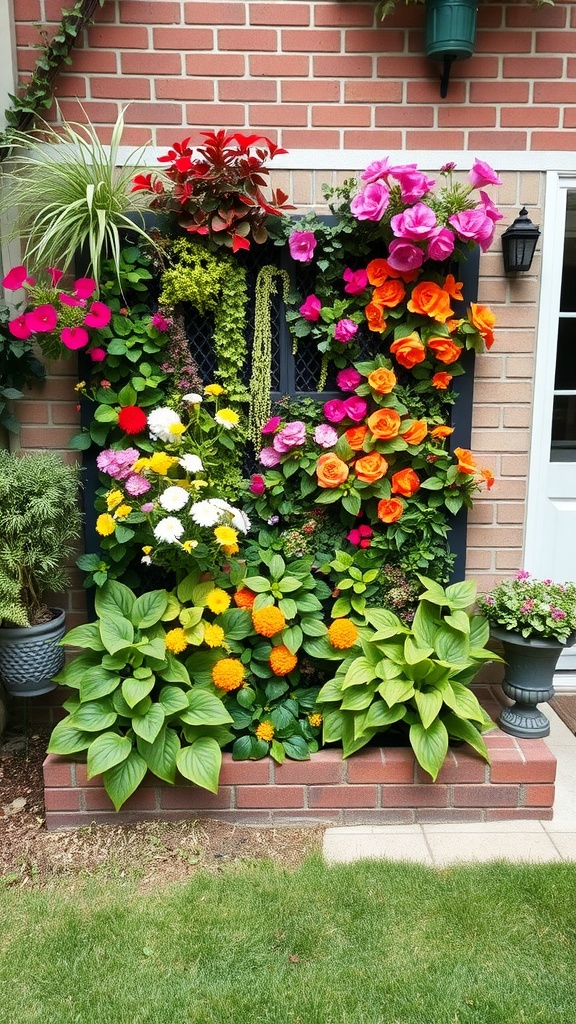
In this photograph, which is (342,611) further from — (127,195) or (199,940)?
(127,195)

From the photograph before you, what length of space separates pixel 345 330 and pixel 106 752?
1.56 m

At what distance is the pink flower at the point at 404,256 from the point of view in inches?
97.1

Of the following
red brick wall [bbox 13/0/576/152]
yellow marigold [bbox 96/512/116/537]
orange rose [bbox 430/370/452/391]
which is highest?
red brick wall [bbox 13/0/576/152]

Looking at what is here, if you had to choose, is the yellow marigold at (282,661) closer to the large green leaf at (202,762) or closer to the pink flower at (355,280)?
the large green leaf at (202,762)

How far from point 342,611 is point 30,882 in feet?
4.11

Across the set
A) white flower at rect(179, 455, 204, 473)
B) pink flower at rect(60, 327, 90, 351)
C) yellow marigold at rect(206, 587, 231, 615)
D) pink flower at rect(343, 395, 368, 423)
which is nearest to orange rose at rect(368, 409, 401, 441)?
pink flower at rect(343, 395, 368, 423)

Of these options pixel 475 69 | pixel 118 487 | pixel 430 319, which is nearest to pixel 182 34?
pixel 475 69

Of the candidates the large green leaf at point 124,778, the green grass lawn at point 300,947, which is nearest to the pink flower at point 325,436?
the large green leaf at point 124,778

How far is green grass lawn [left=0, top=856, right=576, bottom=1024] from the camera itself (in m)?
1.67

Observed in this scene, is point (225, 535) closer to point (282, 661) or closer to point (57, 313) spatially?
point (282, 661)

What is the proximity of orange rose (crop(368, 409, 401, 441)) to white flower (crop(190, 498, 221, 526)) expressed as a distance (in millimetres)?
645

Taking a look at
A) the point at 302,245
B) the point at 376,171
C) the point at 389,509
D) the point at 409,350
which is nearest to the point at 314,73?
the point at 376,171

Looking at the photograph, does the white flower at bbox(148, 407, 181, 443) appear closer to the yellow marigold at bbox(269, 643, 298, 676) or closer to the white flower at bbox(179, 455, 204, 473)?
the white flower at bbox(179, 455, 204, 473)

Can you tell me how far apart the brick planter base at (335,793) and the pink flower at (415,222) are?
1.66 m
